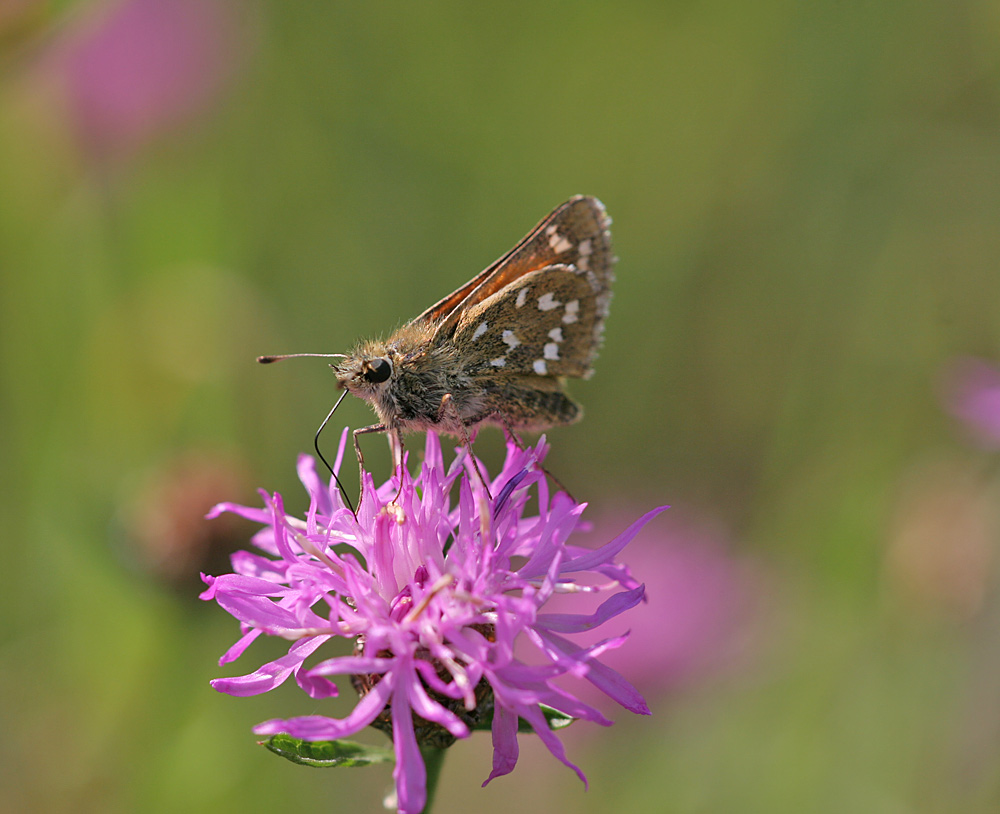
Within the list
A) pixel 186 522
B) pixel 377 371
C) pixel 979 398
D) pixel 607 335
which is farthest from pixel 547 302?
pixel 607 335

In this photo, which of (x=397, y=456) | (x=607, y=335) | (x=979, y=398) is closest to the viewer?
(x=397, y=456)

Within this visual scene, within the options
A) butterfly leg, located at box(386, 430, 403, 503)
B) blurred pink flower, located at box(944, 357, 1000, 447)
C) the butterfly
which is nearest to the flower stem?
butterfly leg, located at box(386, 430, 403, 503)

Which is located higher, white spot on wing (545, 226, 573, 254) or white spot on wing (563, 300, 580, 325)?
white spot on wing (545, 226, 573, 254)

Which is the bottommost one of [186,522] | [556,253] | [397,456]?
[186,522]

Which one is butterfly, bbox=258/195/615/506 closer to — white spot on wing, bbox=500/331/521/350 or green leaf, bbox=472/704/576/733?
white spot on wing, bbox=500/331/521/350

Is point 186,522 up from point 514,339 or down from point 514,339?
down

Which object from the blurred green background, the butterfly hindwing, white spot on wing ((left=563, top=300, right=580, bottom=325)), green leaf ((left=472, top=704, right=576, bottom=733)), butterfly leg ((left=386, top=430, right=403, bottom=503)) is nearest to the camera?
green leaf ((left=472, top=704, right=576, bottom=733))

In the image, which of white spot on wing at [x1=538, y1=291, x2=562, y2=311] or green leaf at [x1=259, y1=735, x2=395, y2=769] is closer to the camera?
green leaf at [x1=259, y1=735, x2=395, y2=769]

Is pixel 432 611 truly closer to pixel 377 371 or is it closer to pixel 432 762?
pixel 432 762
